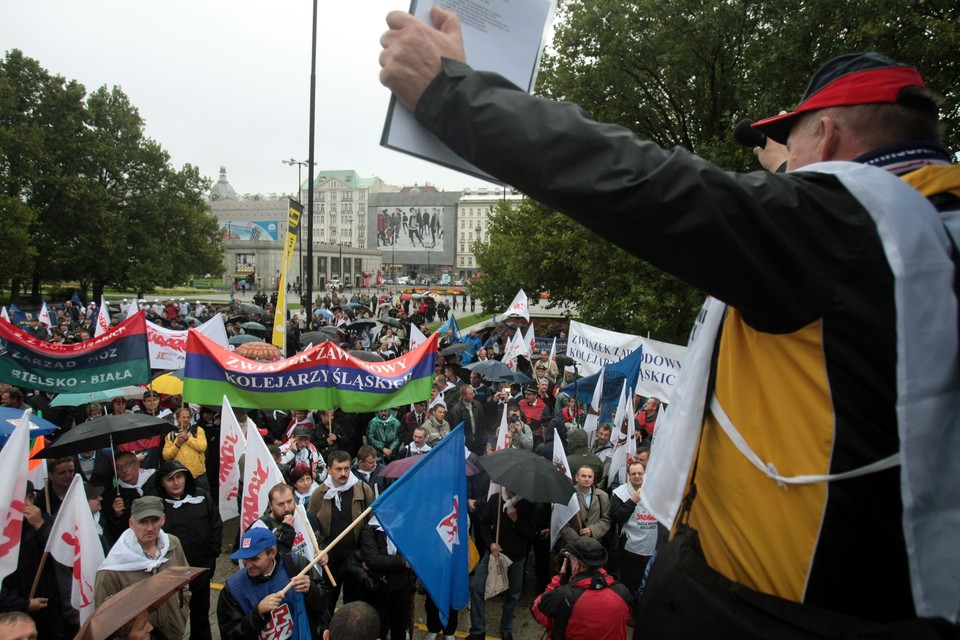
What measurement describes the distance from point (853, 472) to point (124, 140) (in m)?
46.8

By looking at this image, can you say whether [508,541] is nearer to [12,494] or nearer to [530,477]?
[530,477]

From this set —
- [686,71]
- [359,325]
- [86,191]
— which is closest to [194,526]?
[686,71]

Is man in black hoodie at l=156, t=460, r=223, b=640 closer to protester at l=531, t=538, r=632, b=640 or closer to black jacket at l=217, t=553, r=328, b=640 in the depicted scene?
black jacket at l=217, t=553, r=328, b=640

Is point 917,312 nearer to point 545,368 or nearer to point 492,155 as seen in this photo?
point 492,155

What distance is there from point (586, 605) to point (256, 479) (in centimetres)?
317

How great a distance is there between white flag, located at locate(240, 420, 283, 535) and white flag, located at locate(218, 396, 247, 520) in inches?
38.6

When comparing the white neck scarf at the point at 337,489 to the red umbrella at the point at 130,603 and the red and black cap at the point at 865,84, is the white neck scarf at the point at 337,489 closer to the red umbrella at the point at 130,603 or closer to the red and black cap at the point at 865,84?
the red umbrella at the point at 130,603

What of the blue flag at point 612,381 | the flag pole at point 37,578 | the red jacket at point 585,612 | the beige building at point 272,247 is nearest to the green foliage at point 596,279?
the blue flag at point 612,381

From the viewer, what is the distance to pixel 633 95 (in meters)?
17.6

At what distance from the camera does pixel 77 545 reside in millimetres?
4957

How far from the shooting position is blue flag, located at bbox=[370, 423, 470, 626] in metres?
4.93

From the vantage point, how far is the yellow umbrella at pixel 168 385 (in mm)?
10133

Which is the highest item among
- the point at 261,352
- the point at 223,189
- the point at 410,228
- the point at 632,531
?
the point at 223,189

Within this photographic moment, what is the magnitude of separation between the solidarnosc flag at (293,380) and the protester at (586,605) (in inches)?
167
